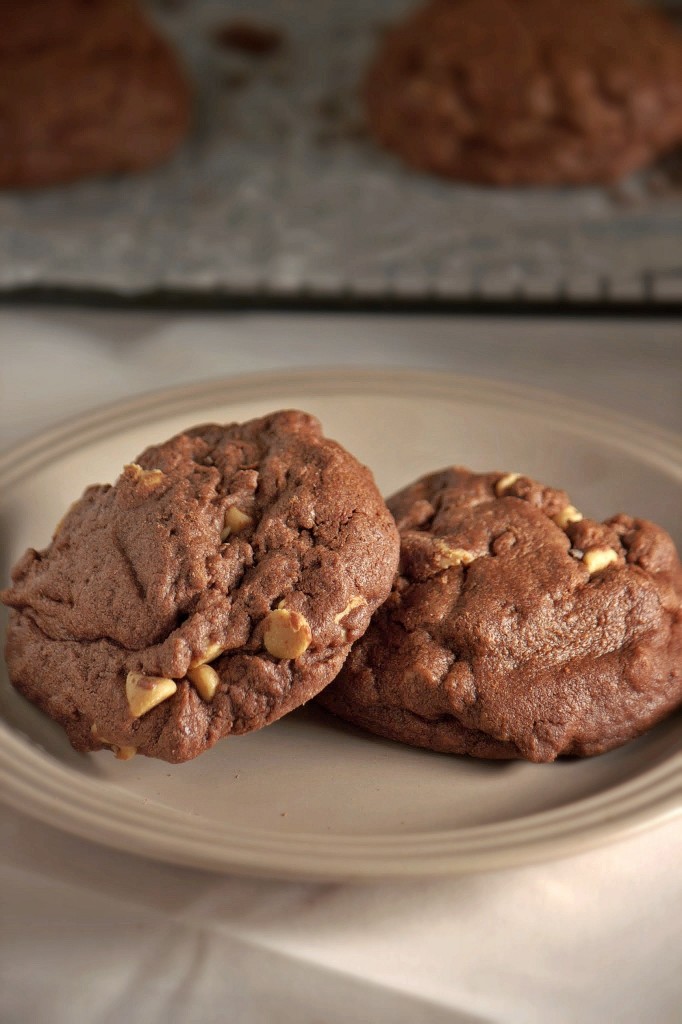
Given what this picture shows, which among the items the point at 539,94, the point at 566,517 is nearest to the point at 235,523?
the point at 566,517

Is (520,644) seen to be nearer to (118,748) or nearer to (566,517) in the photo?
(566,517)

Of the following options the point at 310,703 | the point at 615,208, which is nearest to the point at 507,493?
the point at 310,703

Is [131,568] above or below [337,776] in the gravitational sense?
above

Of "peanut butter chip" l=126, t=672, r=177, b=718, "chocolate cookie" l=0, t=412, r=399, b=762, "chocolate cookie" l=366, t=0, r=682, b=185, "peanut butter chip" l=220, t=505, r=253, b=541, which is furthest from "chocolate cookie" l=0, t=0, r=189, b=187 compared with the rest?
"peanut butter chip" l=126, t=672, r=177, b=718

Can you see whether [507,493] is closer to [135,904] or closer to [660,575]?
[660,575]

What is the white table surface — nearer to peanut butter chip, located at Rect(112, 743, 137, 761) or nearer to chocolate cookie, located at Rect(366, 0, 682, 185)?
peanut butter chip, located at Rect(112, 743, 137, 761)

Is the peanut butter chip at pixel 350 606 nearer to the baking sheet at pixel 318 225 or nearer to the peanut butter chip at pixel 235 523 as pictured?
the peanut butter chip at pixel 235 523

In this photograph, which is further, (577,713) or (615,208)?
(615,208)
